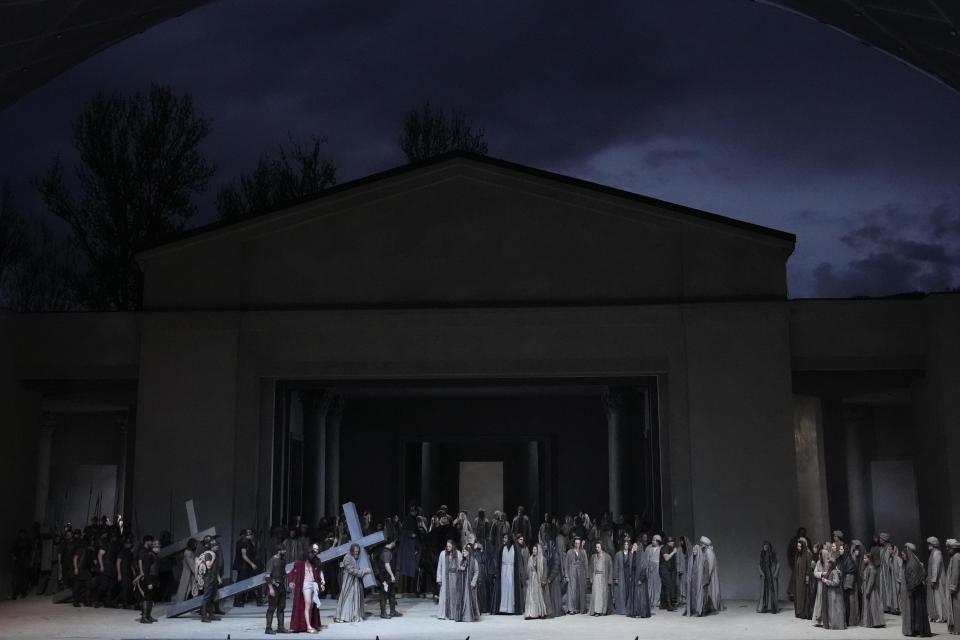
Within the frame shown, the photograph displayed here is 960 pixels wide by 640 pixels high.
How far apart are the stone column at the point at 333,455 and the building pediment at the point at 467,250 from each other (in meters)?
7.31

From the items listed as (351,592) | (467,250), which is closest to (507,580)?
(351,592)

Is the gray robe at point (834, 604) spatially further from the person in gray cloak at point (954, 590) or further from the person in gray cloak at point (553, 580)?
the person in gray cloak at point (553, 580)

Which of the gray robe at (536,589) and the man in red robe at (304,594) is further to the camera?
the gray robe at (536,589)

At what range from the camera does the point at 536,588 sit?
1870 cm

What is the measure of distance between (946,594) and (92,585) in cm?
1564

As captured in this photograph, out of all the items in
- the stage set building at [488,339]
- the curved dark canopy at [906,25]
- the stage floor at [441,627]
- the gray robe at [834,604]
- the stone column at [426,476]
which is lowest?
the stage floor at [441,627]

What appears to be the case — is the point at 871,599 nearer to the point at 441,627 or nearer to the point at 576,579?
the point at 576,579

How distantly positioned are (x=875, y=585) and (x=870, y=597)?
22 centimetres

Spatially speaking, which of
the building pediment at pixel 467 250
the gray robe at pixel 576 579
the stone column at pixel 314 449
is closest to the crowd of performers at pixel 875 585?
the gray robe at pixel 576 579

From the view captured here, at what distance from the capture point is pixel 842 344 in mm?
21781

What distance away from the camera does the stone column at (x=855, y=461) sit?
97.8 feet

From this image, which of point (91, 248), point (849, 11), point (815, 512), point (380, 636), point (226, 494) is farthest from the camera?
point (91, 248)

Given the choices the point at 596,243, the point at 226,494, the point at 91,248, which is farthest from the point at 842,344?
the point at 91,248

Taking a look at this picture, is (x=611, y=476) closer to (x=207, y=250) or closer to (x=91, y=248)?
(x=207, y=250)
